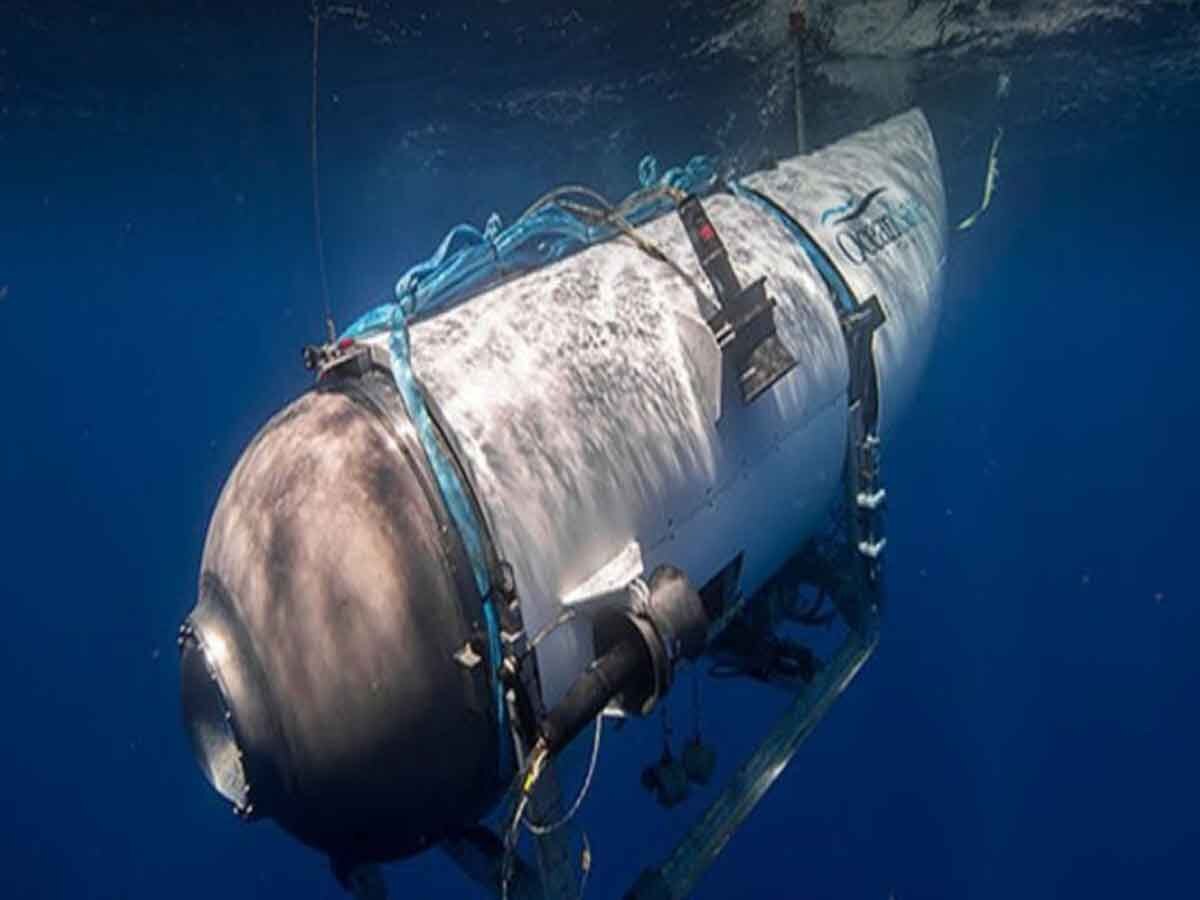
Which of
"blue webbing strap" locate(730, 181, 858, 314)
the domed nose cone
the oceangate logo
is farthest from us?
the oceangate logo

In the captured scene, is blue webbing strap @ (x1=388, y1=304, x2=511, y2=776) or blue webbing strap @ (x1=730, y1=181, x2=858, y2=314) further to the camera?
blue webbing strap @ (x1=730, y1=181, x2=858, y2=314)

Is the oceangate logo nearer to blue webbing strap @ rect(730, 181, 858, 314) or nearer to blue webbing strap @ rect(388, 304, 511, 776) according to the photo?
blue webbing strap @ rect(730, 181, 858, 314)

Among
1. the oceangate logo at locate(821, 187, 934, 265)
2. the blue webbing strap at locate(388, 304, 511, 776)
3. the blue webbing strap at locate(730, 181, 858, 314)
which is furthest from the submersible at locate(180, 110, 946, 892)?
the oceangate logo at locate(821, 187, 934, 265)

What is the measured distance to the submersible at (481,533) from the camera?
2.35 meters

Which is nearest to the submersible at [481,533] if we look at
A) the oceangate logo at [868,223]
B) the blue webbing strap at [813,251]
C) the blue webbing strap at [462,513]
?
the blue webbing strap at [462,513]

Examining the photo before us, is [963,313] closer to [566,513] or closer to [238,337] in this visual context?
[566,513]

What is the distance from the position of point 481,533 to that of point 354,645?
465 millimetres

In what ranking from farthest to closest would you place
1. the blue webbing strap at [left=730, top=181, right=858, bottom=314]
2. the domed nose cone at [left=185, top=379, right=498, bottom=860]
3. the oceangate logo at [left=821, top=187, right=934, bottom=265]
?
the oceangate logo at [left=821, top=187, right=934, bottom=265] → the blue webbing strap at [left=730, top=181, right=858, bottom=314] → the domed nose cone at [left=185, top=379, right=498, bottom=860]

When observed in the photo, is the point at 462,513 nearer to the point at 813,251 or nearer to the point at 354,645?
the point at 354,645

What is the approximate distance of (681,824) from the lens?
1466 cm

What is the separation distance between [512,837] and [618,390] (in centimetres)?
148

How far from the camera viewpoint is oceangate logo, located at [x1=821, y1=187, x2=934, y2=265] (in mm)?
4285

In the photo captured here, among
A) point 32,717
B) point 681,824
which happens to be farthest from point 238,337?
point 681,824

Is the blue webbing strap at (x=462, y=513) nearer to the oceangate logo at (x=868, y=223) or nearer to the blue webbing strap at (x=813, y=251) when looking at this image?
the blue webbing strap at (x=813, y=251)
